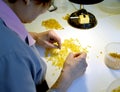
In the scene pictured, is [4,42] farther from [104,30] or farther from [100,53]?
[104,30]

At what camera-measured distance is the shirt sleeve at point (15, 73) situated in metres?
0.68

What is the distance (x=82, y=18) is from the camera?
1.34m

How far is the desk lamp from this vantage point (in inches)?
51.3

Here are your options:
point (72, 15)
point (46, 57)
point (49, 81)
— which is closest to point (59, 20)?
point (72, 15)

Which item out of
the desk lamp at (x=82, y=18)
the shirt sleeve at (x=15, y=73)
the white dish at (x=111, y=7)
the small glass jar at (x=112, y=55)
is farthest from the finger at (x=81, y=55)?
the white dish at (x=111, y=7)

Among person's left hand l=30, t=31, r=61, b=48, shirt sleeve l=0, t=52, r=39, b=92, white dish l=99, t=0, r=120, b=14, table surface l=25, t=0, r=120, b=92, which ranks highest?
shirt sleeve l=0, t=52, r=39, b=92

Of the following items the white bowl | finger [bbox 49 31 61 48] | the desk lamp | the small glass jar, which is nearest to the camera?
the white bowl

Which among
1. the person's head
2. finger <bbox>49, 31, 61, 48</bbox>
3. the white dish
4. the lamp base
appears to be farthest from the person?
the white dish

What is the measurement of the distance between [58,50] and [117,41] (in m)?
0.31

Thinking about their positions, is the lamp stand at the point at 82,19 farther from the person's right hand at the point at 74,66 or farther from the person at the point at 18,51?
the person at the point at 18,51

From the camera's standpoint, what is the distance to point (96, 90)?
0.98 metres

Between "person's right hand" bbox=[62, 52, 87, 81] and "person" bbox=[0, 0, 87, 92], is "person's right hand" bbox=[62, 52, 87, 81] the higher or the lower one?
the lower one

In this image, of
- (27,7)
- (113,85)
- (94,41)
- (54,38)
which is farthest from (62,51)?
(27,7)

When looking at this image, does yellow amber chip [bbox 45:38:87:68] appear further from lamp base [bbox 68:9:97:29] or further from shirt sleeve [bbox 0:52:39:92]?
shirt sleeve [bbox 0:52:39:92]
